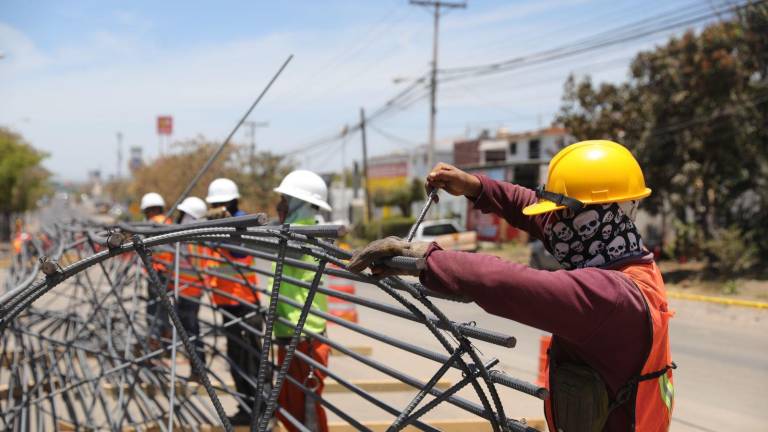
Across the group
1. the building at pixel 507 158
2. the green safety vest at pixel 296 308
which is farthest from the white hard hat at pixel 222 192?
the building at pixel 507 158

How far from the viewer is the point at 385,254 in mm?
2346

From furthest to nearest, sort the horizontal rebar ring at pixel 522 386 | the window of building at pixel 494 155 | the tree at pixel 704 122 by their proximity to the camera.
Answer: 1. the window of building at pixel 494 155
2. the tree at pixel 704 122
3. the horizontal rebar ring at pixel 522 386

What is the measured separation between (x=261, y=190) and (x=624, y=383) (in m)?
38.2

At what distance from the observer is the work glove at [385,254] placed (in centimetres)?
229

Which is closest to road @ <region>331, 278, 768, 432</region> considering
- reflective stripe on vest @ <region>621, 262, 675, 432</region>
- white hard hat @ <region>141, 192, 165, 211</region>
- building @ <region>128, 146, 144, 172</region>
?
reflective stripe on vest @ <region>621, 262, 675, 432</region>

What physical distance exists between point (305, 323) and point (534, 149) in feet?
141

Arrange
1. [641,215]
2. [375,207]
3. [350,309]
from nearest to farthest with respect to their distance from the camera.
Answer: [350,309] < [641,215] < [375,207]

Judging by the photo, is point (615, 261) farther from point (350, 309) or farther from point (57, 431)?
point (350, 309)

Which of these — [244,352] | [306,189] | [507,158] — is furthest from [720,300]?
[507,158]

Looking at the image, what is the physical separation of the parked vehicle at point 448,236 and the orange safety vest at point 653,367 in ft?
78.7

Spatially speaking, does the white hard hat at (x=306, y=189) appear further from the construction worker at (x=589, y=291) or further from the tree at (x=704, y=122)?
the tree at (x=704, y=122)

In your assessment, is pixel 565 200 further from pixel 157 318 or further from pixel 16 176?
pixel 16 176

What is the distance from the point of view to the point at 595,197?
2.39 m

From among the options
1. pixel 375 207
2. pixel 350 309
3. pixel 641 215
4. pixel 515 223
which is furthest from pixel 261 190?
pixel 515 223
